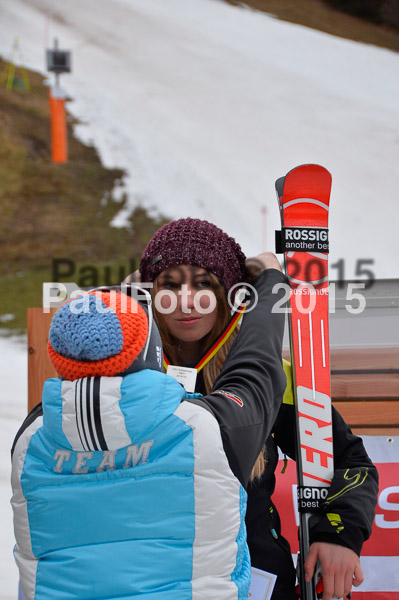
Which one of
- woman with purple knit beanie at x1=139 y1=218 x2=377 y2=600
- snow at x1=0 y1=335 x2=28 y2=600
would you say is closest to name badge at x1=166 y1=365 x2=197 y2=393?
woman with purple knit beanie at x1=139 y1=218 x2=377 y2=600

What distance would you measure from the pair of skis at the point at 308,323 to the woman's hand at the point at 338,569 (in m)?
0.18

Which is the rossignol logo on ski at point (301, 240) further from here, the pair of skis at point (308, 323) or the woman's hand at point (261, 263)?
the woman's hand at point (261, 263)

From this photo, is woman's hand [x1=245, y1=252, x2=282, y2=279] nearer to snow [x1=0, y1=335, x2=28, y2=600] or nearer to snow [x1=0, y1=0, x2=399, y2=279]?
snow [x1=0, y1=335, x2=28, y2=600]

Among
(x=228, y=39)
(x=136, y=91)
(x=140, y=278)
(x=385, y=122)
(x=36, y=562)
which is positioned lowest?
(x=36, y=562)

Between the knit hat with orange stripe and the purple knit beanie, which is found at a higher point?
the purple knit beanie

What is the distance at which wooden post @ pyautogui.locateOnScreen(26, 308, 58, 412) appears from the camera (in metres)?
1.82

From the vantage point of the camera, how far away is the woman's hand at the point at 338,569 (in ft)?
3.78

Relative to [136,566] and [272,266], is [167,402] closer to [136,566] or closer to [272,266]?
[136,566]

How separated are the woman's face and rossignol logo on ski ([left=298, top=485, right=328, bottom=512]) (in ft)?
1.46

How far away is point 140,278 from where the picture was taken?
4.59ft

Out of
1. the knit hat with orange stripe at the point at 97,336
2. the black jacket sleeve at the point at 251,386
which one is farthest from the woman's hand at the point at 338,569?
the knit hat with orange stripe at the point at 97,336

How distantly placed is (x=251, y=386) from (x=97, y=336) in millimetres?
288

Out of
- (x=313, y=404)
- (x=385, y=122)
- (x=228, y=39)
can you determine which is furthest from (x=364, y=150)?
(x=313, y=404)

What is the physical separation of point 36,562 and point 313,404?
76 centimetres
